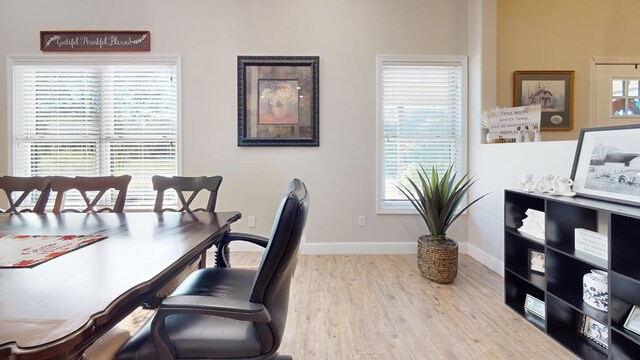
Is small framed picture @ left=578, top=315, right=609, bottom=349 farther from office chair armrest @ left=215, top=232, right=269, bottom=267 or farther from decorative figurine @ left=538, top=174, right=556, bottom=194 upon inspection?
office chair armrest @ left=215, top=232, right=269, bottom=267

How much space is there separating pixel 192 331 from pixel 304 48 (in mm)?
3226

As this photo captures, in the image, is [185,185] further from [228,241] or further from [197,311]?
[197,311]

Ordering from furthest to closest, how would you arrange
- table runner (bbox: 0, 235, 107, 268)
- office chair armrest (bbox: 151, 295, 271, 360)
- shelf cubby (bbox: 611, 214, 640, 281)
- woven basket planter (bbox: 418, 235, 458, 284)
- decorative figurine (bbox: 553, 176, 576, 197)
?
1. woven basket planter (bbox: 418, 235, 458, 284)
2. decorative figurine (bbox: 553, 176, 576, 197)
3. shelf cubby (bbox: 611, 214, 640, 281)
4. table runner (bbox: 0, 235, 107, 268)
5. office chair armrest (bbox: 151, 295, 271, 360)

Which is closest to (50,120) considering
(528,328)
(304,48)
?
(304,48)

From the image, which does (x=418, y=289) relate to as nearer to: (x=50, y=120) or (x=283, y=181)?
(x=283, y=181)

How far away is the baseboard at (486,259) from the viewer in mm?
3059

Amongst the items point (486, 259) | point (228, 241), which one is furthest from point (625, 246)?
point (228, 241)

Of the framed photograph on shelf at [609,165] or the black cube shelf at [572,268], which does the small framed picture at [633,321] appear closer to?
the black cube shelf at [572,268]

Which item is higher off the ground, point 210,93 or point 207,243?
point 210,93

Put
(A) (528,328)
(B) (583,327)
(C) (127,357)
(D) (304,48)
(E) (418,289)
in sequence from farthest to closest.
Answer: (D) (304,48) < (E) (418,289) < (A) (528,328) < (B) (583,327) < (C) (127,357)

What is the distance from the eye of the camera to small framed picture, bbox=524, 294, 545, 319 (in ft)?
7.16

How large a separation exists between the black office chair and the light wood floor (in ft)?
2.65

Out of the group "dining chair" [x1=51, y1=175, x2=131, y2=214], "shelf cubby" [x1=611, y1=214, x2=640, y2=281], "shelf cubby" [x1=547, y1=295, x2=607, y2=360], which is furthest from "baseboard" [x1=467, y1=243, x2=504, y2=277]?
"dining chair" [x1=51, y1=175, x2=131, y2=214]

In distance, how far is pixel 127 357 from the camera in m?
1.08
